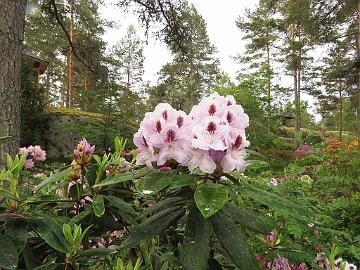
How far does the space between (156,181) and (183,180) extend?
7cm

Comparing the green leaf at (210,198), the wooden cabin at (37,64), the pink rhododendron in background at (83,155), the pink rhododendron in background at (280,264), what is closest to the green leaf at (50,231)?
the pink rhododendron in background at (83,155)

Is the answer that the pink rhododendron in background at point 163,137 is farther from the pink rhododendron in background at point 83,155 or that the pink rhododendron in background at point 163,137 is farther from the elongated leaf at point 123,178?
the pink rhododendron in background at point 83,155

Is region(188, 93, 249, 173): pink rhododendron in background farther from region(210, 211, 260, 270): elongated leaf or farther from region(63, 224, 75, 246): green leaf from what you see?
region(63, 224, 75, 246): green leaf

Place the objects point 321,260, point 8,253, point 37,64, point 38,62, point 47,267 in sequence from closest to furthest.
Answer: point 8,253
point 47,267
point 321,260
point 38,62
point 37,64

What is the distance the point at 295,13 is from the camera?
37.0ft

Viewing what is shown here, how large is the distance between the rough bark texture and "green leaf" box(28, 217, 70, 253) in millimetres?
3401

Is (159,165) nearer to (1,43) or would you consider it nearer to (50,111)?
(1,43)

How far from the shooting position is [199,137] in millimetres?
1035

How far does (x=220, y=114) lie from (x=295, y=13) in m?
11.3

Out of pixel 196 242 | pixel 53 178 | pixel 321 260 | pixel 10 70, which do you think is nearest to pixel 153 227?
pixel 196 242

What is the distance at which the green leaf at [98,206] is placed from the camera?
39.9 inches

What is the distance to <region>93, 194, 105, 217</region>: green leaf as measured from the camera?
1.01 m

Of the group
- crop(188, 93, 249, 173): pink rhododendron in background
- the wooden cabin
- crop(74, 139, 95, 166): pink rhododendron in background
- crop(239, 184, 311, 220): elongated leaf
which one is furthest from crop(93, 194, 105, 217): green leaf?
the wooden cabin

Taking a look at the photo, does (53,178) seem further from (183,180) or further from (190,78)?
(190,78)
